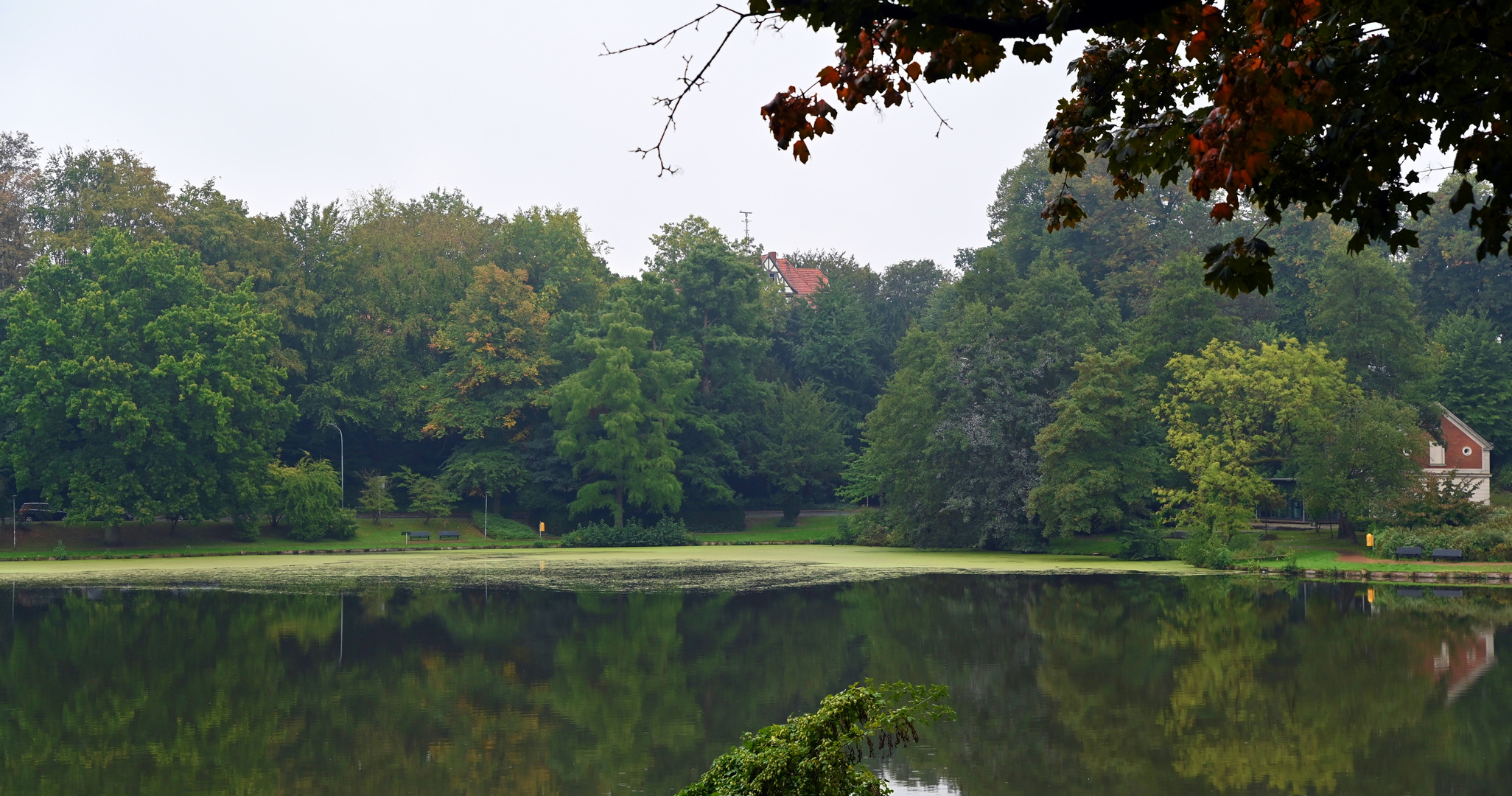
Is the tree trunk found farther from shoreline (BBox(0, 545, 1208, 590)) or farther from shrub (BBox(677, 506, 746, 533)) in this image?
shrub (BBox(677, 506, 746, 533))

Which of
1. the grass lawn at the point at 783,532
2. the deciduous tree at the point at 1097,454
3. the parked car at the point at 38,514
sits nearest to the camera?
the deciduous tree at the point at 1097,454

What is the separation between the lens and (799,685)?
60.1 feet

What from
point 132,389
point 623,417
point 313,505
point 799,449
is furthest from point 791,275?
point 132,389

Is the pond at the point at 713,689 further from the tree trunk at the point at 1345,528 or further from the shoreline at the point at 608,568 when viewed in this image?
the tree trunk at the point at 1345,528

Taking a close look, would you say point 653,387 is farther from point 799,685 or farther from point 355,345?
point 799,685

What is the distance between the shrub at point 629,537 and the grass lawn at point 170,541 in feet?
8.37

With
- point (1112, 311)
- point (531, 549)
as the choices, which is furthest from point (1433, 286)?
point (531, 549)

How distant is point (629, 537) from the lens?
55188mm

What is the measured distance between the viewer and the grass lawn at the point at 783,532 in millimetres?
57156

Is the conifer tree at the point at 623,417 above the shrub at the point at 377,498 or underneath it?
above

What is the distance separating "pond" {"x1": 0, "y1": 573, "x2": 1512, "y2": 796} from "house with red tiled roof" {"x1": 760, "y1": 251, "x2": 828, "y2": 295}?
60.9 metres

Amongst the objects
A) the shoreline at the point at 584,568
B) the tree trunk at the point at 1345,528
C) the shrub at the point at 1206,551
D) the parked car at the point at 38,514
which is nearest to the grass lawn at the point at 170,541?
the shoreline at the point at 584,568

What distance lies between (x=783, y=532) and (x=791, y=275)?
36.4 meters

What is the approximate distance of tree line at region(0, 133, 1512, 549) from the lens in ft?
149
